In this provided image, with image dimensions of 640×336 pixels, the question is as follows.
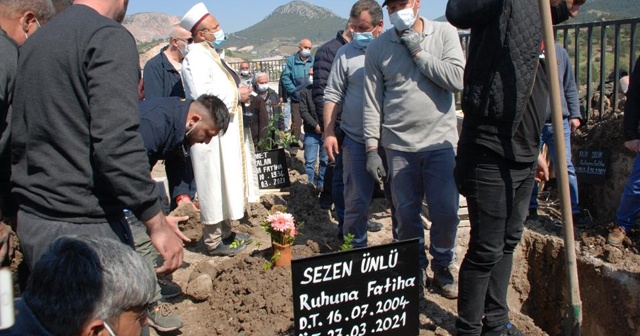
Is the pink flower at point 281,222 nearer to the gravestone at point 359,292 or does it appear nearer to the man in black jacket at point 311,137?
the gravestone at point 359,292

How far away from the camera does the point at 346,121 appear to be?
464cm

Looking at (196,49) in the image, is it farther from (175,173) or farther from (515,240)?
(515,240)

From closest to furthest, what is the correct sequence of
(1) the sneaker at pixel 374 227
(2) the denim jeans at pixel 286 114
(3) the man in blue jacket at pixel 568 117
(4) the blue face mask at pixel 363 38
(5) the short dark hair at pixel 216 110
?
(5) the short dark hair at pixel 216 110
(4) the blue face mask at pixel 363 38
(3) the man in blue jacket at pixel 568 117
(1) the sneaker at pixel 374 227
(2) the denim jeans at pixel 286 114

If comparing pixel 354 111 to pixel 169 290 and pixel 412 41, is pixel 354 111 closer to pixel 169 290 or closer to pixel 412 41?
pixel 412 41

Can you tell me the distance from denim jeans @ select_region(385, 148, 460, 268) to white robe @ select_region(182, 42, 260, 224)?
1.57 m

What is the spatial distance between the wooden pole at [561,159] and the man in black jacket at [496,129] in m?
0.11

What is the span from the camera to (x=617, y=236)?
5.55 meters

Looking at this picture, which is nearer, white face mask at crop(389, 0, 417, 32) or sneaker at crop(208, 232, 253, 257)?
white face mask at crop(389, 0, 417, 32)

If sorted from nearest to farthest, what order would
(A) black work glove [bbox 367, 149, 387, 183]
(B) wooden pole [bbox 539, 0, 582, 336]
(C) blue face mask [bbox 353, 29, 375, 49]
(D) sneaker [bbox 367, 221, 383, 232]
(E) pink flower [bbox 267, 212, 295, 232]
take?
(B) wooden pole [bbox 539, 0, 582, 336] < (A) black work glove [bbox 367, 149, 387, 183] < (E) pink flower [bbox 267, 212, 295, 232] < (C) blue face mask [bbox 353, 29, 375, 49] < (D) sneaker [bbox 367, 221, 383, 232]

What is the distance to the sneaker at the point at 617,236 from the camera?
5531 mm

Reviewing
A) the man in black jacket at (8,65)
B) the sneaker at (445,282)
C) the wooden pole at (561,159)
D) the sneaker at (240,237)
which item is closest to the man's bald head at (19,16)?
the man in black jacket at (8,65)

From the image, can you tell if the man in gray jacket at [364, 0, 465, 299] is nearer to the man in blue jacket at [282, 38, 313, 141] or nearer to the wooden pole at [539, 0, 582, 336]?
the wooden pole at [539, 0, 582, 336]

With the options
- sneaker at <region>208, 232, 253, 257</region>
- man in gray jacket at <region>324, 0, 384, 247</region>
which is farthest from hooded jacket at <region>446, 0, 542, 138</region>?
sneaker at <region>208, 232, 253, 257</region>

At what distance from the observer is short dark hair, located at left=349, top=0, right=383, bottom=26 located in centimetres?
470
